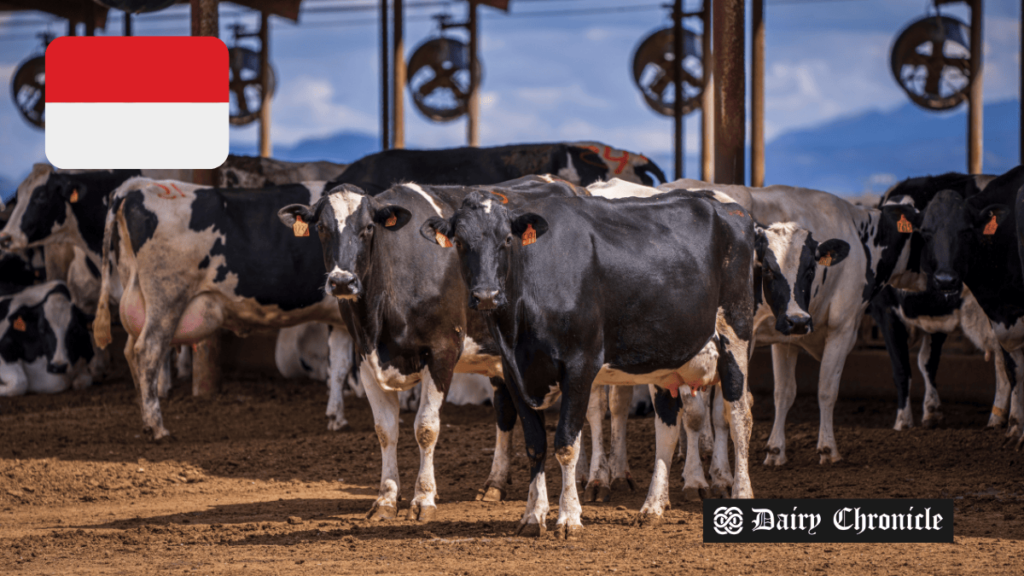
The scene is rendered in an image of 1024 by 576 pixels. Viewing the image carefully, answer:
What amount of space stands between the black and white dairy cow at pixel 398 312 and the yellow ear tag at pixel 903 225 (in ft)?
13.8

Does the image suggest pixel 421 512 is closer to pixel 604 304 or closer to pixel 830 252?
pixel 604 304

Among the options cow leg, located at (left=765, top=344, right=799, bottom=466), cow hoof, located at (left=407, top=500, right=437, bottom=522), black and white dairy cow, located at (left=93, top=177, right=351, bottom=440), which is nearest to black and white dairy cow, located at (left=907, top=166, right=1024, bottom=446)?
cow leg, located at (left=765, top=344, right=799, bottom=466)

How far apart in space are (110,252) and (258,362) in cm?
432

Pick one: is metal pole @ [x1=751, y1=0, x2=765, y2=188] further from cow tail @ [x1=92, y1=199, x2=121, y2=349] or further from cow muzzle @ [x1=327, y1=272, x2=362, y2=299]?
cow muzzle @ [x1=327, y1=272, x2=362, y2=299]

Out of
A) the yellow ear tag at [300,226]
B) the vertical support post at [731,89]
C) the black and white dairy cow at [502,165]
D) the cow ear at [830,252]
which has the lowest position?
the cow ear at [830,252]

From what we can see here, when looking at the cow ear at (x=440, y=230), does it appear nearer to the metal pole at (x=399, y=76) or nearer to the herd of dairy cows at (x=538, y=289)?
the herd of dairy cows at (x=538, y=289)

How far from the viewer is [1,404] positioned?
11.3 m

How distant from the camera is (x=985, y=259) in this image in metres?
8.72

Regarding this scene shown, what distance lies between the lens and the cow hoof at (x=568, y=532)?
5184mm

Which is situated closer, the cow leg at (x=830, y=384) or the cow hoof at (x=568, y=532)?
the cow hoof at (x=568, y=532)

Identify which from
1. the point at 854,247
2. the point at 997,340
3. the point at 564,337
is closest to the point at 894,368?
the point at 997,340

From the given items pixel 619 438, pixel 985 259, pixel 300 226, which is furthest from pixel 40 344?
pixel 985 259

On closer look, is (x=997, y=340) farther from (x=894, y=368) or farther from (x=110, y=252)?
(x=110, y=252)

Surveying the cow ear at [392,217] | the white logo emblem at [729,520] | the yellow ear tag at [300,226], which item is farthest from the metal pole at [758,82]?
the white logo emblem at [729,520]
